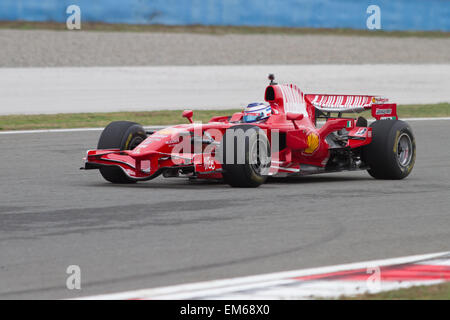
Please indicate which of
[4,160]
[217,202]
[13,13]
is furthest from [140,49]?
→ [217,202]

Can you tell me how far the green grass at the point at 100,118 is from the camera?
1982 cm

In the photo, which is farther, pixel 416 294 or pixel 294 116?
pixel 294 116

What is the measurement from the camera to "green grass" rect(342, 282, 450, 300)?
18.9 feet

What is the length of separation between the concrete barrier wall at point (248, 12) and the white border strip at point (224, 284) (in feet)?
78.4

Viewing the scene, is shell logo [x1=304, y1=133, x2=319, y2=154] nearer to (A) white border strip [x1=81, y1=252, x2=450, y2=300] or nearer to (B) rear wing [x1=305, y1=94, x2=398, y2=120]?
(B) rear wing [x1=305, y1=94, x2=398, y2=120]

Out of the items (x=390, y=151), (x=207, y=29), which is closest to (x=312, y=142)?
(x=390, y=151)

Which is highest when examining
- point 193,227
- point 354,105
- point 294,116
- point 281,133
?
point 354,105

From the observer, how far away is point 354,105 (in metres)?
12.9

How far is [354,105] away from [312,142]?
128 cm

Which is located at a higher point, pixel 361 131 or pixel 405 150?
pixel 361 131

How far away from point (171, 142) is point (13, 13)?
20.9 m

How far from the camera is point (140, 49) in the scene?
33.1 metres

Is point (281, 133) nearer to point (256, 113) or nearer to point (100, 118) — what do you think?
point (256, 113)

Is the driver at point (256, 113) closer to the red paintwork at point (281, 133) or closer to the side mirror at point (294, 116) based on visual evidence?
the red paintwork at point (281, 133)
